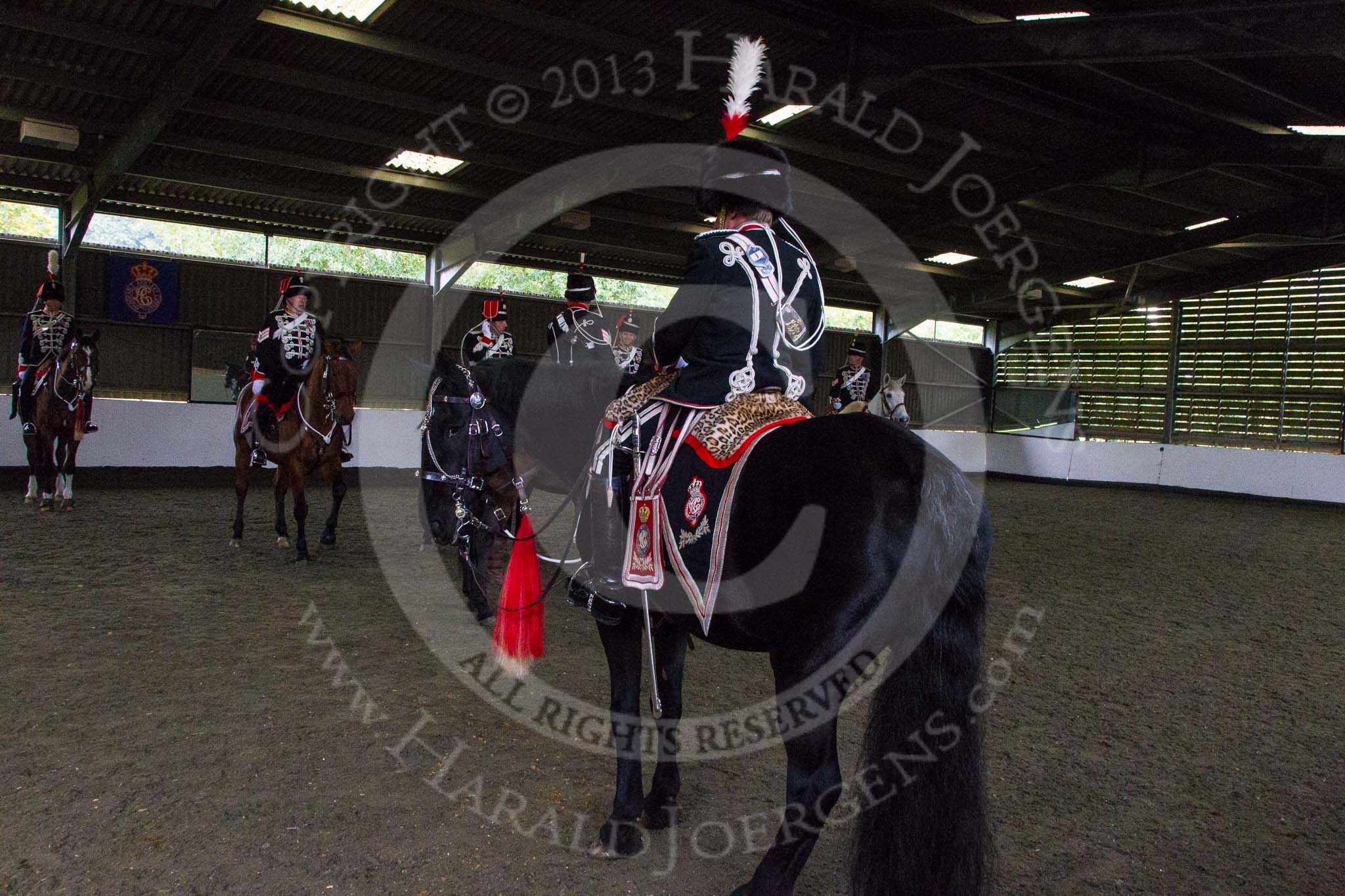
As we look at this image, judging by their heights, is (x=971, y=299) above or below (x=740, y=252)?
above

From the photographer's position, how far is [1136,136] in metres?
10.4

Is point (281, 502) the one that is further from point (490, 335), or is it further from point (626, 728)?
point (626, 728)

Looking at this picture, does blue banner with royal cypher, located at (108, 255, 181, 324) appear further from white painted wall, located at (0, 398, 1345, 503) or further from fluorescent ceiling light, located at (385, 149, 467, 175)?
fluorescent ceiling light, located at (385, 149, 467, 175)

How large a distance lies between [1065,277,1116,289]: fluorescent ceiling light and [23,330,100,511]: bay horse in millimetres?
17419

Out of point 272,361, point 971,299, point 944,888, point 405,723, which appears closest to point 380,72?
point 272,361

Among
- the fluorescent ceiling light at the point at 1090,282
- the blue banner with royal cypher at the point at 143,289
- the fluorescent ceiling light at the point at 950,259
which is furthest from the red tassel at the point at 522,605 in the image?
the fluorescent ceiling light at the point at 1090,282

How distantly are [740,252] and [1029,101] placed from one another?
905 cm

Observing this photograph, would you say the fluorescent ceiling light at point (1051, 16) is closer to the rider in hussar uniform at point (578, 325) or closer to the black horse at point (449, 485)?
the rider in hussar uniform at point (578, 325)

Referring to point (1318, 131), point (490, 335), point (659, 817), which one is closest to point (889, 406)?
point (1318, 131)

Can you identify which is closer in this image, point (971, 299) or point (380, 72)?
point (380, 72)

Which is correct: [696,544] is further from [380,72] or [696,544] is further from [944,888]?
[380,72]

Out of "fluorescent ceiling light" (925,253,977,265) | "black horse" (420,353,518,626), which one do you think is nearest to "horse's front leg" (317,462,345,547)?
"black horse" (420,353,518,626)

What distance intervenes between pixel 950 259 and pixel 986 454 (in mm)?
4752

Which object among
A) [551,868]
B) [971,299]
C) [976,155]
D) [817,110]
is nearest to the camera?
[551,868]
